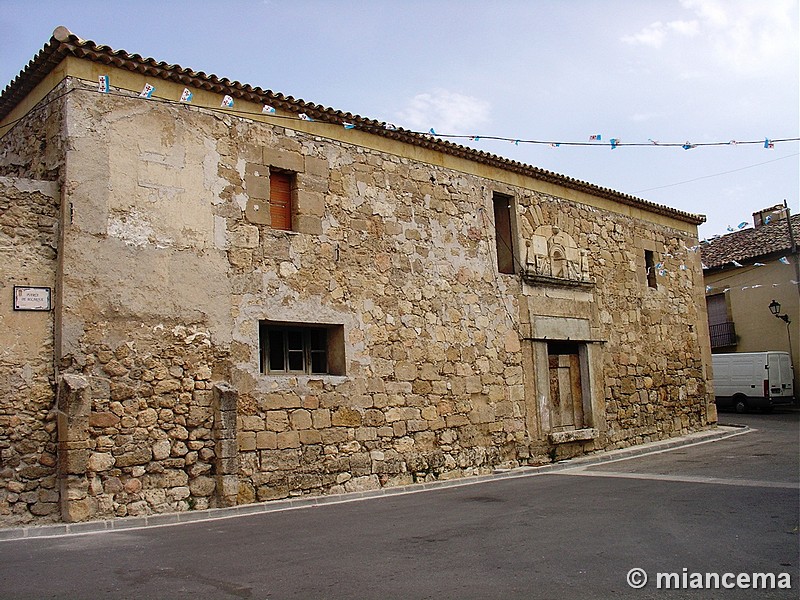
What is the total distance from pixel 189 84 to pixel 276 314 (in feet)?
9.74

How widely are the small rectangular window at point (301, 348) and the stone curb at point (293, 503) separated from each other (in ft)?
5.48

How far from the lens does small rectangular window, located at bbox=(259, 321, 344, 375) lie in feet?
31.2

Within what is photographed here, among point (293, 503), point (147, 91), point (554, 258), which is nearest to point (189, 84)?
point (147, 91)

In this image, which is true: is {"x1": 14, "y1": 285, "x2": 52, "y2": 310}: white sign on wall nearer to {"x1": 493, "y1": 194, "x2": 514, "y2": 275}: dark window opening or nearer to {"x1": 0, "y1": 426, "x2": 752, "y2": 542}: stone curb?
{"x1": 0, "y1": 426, "x2": 752, "y2": 542}: stone curb

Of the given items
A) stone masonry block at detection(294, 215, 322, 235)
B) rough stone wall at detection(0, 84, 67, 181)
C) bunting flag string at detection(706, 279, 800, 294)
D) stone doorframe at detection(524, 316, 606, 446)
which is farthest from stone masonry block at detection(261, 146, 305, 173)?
bunting flag string at detection(706, 279, 800, 294)

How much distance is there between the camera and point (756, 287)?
2383 cm

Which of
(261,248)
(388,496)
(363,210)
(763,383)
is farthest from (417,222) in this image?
(763,383)

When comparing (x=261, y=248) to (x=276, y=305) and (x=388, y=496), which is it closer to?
(x=276, y=305)

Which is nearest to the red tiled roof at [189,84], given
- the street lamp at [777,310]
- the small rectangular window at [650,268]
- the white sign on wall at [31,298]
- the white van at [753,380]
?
the white sign on wall at [31,298]

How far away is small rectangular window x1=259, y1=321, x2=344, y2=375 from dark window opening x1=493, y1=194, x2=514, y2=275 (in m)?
3.78

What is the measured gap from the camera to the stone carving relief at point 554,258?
12.9 metres

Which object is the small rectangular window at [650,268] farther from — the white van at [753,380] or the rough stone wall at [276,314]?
the white van at [753,380]

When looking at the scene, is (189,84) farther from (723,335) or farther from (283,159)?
(723,335)

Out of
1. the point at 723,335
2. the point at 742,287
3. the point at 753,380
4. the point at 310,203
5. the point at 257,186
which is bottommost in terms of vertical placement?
the point at 753,380
